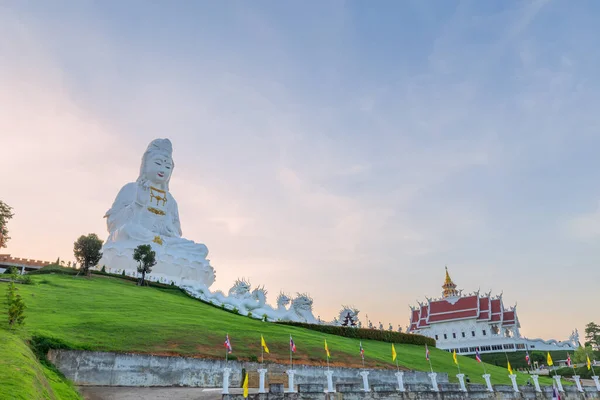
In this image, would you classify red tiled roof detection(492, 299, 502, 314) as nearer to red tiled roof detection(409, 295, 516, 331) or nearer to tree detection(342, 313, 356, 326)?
red tiled roof detection(409, 295, 516, 331)

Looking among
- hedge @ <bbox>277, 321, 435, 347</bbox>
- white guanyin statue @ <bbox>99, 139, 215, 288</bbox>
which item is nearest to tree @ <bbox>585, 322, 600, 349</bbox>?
hedge @ <bbox>277, 321, 435, 347</bbox>

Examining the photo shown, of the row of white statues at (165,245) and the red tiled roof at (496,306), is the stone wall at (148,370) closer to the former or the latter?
the row of white statues at (165,245)

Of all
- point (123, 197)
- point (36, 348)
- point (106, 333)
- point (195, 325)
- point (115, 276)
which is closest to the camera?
point (36, 348)

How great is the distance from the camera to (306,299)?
1719 inches

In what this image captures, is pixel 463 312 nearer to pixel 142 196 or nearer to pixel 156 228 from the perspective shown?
pixel 156 228

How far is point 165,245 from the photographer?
164 feet

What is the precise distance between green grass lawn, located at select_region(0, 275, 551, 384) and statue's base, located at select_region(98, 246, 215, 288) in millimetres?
13123

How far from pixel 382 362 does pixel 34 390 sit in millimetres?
20471

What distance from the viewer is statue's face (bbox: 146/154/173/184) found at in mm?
53812

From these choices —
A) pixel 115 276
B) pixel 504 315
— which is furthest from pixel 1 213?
pixel 504 315

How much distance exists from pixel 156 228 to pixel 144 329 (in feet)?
110

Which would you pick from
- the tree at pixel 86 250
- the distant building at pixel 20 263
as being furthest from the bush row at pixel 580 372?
the distant building at pixel 20 263

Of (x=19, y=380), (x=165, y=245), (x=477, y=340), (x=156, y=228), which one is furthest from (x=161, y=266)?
(x=19, y=380)

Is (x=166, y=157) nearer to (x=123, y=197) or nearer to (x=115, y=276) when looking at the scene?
(x=123, y=197)
